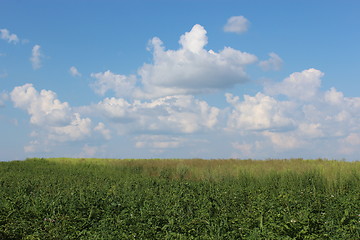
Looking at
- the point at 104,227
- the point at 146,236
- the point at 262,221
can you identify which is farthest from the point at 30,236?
the point at 262,221

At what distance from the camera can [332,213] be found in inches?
345

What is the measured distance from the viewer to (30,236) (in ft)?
23.0

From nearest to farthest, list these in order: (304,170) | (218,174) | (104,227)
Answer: (104,227) < (304,170) < (218,174)

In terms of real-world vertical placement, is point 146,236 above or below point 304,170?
below

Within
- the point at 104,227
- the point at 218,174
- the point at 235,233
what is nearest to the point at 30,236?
the point at 104,227

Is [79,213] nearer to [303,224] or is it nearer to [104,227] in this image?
[104,227]

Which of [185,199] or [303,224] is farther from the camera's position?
[185,199]

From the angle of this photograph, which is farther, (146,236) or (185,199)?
(185,199)

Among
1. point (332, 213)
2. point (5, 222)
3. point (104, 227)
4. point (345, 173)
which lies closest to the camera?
point (104, 227)

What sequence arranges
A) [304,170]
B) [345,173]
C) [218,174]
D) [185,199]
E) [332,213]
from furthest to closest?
[218,174]
[304,170]
[345,173]
[185,199]
[332,213]

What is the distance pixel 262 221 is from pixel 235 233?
110cm

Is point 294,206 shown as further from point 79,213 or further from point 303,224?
point 79,213

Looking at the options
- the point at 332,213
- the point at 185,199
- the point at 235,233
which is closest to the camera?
the point at 235,233

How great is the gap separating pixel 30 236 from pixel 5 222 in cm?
167
